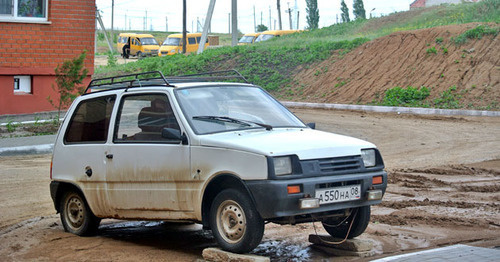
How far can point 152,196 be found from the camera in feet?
23.3

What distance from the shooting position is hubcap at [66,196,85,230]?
8.06m

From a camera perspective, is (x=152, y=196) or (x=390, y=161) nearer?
(x=152, y=196)

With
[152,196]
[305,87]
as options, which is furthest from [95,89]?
[305,87]

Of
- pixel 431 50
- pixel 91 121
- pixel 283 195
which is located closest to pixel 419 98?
pixel 431 50

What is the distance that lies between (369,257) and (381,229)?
4.23 feet

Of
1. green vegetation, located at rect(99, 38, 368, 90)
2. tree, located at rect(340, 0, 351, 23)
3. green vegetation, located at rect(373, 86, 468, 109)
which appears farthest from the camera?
tree, located at rect(340, 0, 351, 23)

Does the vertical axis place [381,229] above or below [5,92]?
below

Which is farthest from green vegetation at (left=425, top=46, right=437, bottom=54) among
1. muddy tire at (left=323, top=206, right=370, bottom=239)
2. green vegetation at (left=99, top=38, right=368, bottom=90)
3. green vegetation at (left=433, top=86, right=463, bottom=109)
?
muddy tire at (left=323, top=206, right=370, bottom=239)

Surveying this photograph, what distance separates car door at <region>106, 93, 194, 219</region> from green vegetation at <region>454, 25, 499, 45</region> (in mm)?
22137

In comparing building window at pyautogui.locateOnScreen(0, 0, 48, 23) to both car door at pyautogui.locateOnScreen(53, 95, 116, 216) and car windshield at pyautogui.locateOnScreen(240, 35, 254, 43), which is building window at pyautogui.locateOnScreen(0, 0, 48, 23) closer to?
car door at pyautogui.locateOnScreen(53, 95, 116, 216)

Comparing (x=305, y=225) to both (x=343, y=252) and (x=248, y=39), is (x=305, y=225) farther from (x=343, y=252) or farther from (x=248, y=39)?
(x=248, y=39)

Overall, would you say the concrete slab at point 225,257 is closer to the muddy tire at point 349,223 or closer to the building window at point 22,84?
the muddy tire at point 349,223

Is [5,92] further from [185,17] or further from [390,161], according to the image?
[185,17]

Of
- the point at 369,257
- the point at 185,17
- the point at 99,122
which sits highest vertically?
the point at 185,17
